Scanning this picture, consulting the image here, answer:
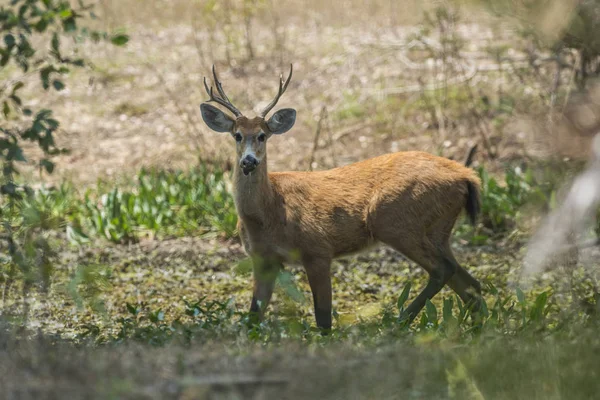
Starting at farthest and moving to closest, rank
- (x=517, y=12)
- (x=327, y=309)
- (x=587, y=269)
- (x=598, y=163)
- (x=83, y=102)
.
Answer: (x=83, y=102) → (x=587, y=269) → (x=327, y=309) → (x=517, y=12) → (x=598, y=163)

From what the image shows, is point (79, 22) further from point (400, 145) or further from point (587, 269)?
point (587, 269)

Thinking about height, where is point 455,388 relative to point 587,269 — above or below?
above

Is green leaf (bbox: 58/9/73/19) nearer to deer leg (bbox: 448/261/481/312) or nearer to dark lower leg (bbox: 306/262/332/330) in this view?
dark lower leg (bbox: 306/262/332/330)

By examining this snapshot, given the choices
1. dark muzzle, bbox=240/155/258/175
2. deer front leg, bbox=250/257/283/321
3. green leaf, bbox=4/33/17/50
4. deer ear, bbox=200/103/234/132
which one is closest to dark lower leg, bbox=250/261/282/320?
deer front leg, bbox=250/257/283/321

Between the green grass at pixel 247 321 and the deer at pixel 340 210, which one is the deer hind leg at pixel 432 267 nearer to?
the deer at pixel 340 210

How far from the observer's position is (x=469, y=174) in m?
7.89

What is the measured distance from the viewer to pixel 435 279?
25.5 ft

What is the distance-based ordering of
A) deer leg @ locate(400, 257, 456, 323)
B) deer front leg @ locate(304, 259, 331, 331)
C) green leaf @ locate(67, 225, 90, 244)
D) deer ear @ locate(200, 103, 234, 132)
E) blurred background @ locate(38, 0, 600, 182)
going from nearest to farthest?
deer front leg @ locate(304, 259, 331, 331), deer leg @ locate(400, 257, 456, 323), deer ear @ locate(200, 103, 234, 132), green leaf @ locate(67, 225, 90, 244), blurred background @ locate(38, 0, 600, 182)

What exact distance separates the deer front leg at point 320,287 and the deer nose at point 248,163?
90cm

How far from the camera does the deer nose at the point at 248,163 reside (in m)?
7.16

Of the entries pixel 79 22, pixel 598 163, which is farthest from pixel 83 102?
pixel 598 163

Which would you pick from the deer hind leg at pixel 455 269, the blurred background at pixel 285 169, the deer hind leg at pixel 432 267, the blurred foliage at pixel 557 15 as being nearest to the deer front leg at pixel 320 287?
the blurred background at pixel 285 169

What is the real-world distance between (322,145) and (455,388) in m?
8.38

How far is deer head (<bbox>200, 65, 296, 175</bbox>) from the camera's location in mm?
7250
